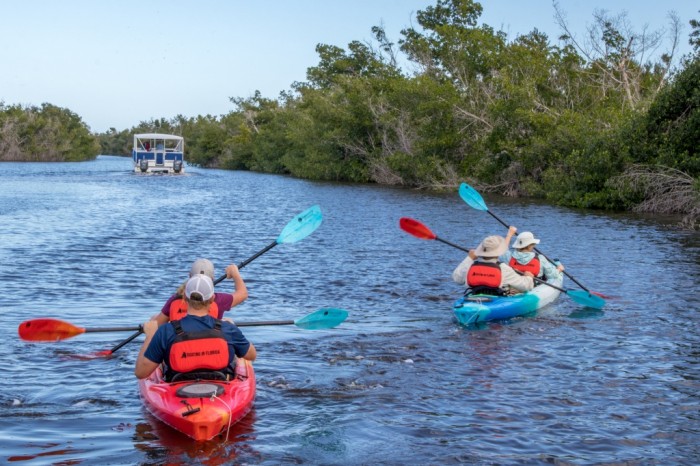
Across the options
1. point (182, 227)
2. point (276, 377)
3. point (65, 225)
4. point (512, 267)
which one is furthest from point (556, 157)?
point (276, 377)

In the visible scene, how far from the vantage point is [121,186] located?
138ft

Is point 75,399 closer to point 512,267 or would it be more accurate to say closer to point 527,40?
point 512,267

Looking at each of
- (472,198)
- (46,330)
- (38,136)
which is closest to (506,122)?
(472,198)

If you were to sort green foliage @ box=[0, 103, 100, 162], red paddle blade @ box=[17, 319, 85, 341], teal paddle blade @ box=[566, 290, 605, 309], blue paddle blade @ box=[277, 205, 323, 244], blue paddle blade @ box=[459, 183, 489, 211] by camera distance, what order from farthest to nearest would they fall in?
green foliage @ box=[0, 103, 100, 162] → blue paddle blade @ box=[459, 183, 489, 211] → teal paddle blade @ box=[566, 290, 605, 309] → blue paddle blade @ box=[277, 205, 323, 244] → red paddle blade @ box=[17, 319, 85, 341]

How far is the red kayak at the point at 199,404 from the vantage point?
20.1 feet

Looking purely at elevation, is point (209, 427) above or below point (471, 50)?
below

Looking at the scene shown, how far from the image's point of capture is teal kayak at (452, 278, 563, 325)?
10375mm

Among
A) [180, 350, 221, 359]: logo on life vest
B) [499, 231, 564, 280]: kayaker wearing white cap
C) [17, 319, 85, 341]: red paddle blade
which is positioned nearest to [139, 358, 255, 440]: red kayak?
[180, 350, 221, 359]: logo on life vest

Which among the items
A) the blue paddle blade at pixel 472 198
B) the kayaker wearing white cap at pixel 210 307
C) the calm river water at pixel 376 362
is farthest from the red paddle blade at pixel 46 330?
the blue paddle blade at pixel 472 198

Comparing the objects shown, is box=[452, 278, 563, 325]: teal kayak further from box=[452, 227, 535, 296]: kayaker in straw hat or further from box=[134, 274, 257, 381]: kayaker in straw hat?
box=[134, 274, 257, 381]: kayaker in straw hat

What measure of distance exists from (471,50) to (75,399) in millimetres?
38808

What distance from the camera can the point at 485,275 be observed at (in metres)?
10.7

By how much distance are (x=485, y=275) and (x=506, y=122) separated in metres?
27.7

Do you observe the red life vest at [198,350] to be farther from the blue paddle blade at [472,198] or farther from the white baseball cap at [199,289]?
the blue paddle blade at [472,198]
